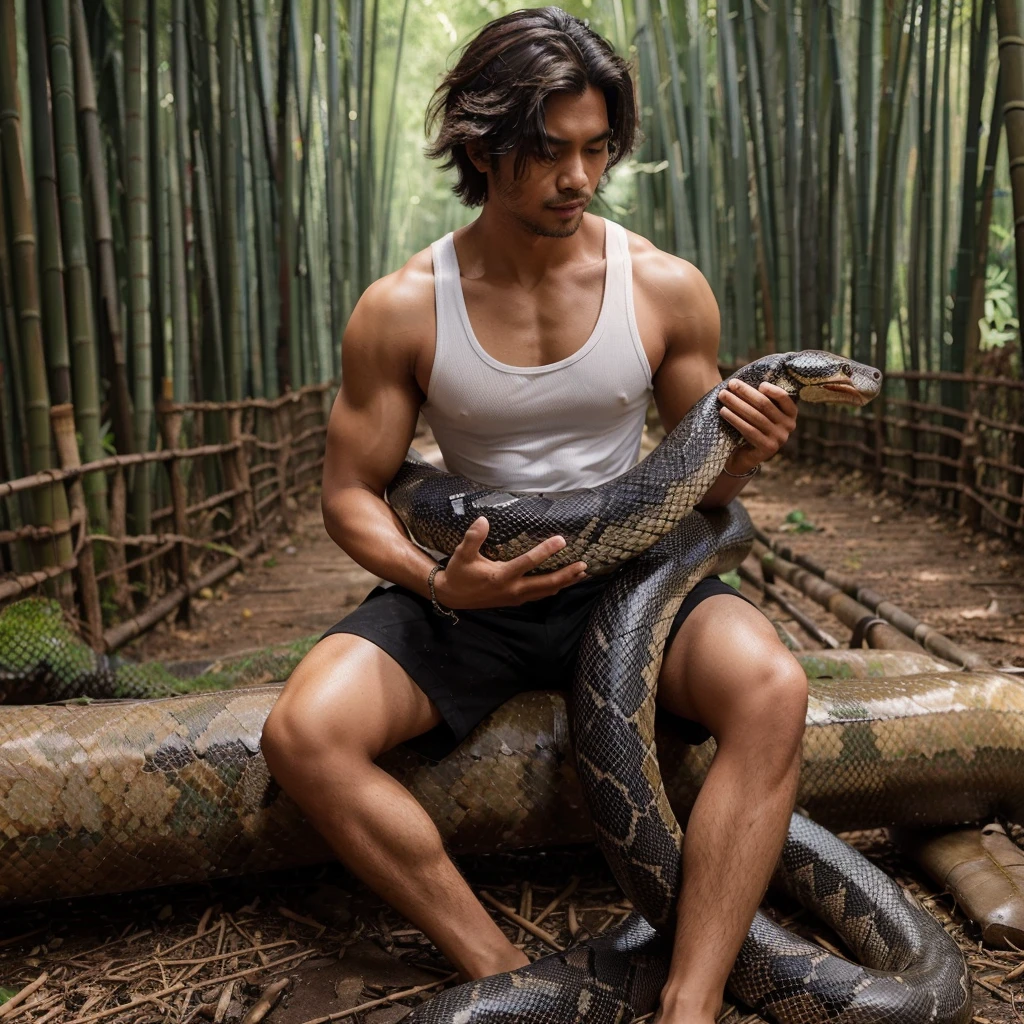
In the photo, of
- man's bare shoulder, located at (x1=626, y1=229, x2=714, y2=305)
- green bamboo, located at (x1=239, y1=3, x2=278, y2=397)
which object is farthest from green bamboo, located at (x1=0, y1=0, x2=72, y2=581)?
green bamboo, located at (x1=239, y1=3, x2=278, y2=397)

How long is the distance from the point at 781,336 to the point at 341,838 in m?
7.39

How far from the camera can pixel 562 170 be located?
6.47 ft

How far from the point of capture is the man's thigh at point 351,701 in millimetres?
1758

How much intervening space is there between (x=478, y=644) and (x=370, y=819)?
1.31 ft

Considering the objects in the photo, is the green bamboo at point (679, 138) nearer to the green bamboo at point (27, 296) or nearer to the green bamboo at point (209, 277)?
the green bamboo at point (209, 277)

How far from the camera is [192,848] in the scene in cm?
199

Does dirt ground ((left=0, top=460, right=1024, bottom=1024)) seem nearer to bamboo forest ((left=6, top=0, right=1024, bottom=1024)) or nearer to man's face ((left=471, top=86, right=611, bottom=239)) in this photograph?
bamboo forest ((left=6, top=0, right=1024, bottom=1024))

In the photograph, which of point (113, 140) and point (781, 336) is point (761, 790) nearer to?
point (113, 140)

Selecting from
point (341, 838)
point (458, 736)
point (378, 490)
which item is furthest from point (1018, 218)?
point (341, 838)

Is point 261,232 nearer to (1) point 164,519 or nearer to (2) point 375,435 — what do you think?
(1) point 164,519

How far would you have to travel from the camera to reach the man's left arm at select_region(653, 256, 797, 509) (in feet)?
6.38

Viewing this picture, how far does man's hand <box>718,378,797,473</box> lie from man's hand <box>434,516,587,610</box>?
41 cm

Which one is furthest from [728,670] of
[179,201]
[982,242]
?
[982,242]

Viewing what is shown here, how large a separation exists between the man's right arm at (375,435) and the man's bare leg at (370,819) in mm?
311
